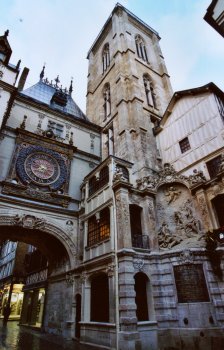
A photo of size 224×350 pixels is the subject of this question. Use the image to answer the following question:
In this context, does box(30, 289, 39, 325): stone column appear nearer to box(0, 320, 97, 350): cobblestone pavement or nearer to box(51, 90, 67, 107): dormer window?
box(0, 320, 97, 350): cobblestone pavement

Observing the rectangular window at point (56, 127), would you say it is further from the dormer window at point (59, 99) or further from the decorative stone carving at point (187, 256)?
the decorative stone carving at point (187, 256)

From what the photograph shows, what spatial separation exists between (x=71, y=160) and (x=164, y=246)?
12343 millimetres

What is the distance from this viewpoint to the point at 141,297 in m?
14.4

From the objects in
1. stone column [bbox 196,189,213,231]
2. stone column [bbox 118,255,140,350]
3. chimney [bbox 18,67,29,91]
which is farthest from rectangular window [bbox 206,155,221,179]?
chimney [bbox 18,67,29,91]

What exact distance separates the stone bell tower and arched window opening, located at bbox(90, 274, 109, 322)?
353 inches

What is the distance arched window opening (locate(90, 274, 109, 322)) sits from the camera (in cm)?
1477

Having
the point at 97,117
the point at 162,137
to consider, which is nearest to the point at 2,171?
the point at 162,137

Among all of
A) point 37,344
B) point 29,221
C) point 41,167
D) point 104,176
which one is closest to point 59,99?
point 41,167

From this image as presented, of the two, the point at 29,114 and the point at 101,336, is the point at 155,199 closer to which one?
A: the point at 101,336

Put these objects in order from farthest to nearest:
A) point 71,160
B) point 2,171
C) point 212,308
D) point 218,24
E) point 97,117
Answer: point 97,117, point 71,160, point 2,171, point 212,308, point 218,24

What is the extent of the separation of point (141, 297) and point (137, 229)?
454 cm

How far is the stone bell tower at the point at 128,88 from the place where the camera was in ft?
74.6

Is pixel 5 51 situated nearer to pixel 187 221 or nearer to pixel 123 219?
pixel 123 219

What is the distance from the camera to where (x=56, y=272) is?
2083 centimetres
